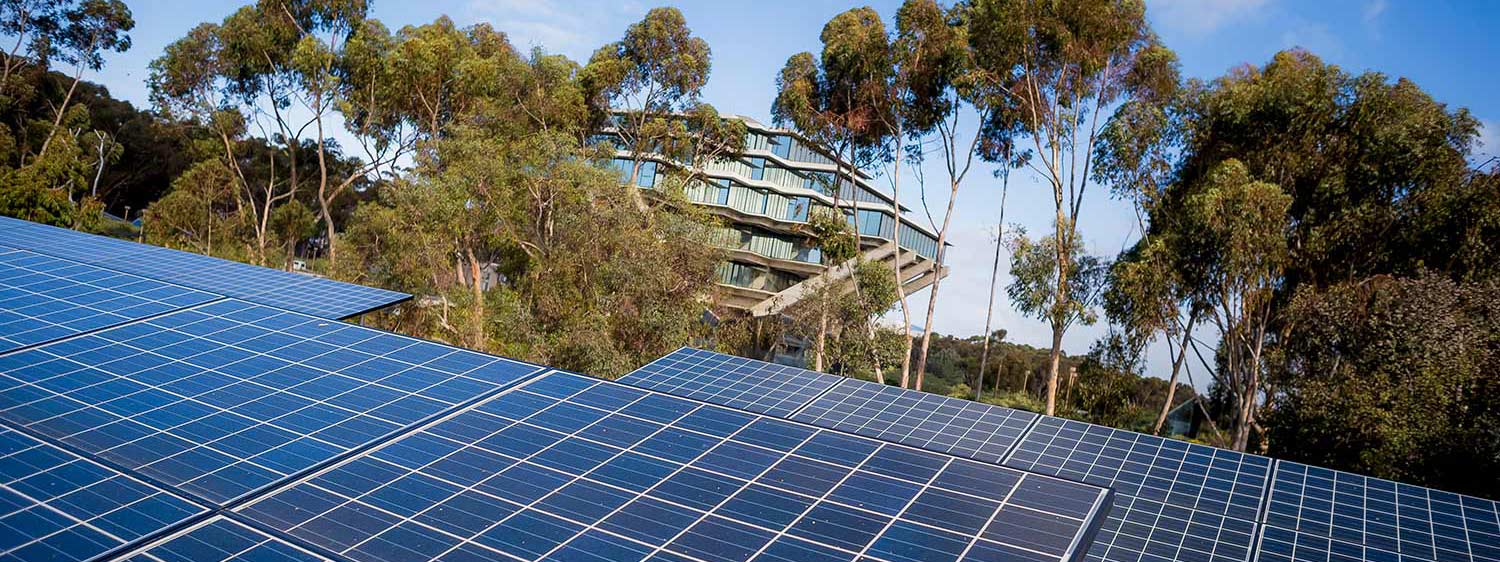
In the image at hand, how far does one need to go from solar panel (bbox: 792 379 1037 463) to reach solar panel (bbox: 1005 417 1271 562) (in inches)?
15.6

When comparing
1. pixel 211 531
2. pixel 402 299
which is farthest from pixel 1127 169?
pixel 211 531

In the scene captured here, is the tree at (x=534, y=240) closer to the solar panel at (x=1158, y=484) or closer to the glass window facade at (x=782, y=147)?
the solar panel at (x=1158, y=484)

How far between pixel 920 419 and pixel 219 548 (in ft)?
34.5

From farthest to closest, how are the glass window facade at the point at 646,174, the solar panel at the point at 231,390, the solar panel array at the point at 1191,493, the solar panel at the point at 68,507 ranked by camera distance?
the glass window facade at the point at 646,174 → the solar panel array at the point at 1191,493 → the solar panel at the point at 231,390 → the solar panel at the point at 68,507

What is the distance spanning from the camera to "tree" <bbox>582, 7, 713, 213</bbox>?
122ft

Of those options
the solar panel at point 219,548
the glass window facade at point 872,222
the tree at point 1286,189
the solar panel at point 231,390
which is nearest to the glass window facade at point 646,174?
the glass window facade at point 872,222

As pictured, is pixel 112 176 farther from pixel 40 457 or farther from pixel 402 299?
pixel 40 457

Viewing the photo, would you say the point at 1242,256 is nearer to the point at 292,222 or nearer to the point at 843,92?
the point at 843,92

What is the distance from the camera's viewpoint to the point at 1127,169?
28.6m

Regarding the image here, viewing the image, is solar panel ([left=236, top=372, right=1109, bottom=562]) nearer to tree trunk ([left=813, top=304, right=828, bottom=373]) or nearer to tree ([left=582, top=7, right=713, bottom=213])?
tree trunk ([left=813, top=304, right=828, bottom=373])

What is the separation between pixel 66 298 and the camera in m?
14.0

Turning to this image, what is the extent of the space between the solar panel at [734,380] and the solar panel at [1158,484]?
3.88 metres

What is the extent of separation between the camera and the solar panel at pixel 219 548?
6344 millimetres

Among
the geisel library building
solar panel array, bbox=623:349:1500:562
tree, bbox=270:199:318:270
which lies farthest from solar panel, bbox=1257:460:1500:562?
tree, bbox=270:199:318:270
